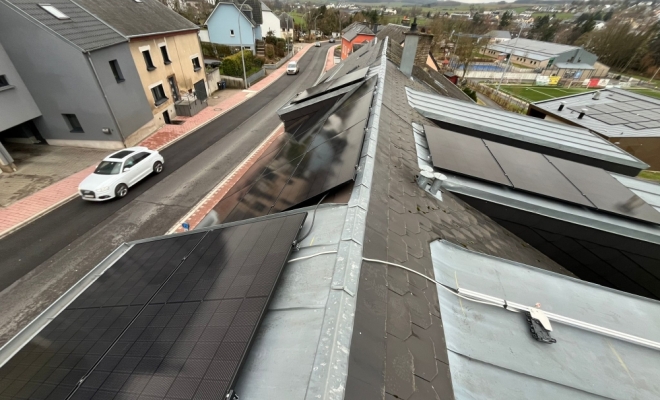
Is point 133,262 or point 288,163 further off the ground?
point 288,163

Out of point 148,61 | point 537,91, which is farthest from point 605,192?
point 537,91

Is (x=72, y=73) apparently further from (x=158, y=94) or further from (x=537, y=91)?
(x=537, y=91)

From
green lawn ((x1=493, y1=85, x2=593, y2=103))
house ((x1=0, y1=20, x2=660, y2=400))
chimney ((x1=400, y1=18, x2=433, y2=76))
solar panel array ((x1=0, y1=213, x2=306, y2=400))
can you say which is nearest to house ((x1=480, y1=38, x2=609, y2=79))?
green lawn ((x1=493, y1=85, x2=593, y2=103))

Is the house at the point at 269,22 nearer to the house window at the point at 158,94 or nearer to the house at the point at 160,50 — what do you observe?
the house at the point at 160,50

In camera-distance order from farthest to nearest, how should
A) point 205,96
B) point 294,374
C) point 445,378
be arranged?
point 205,96 < point 445,378 < point 294,374

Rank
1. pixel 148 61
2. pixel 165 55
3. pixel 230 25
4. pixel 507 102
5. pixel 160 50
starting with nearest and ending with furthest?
pixel 148 61
pixel 160 50
pixel 165 55
pixel 507 102
pixel 230 25

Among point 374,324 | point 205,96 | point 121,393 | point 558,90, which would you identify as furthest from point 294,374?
point 558,90

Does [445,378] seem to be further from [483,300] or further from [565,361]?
[565,361]
